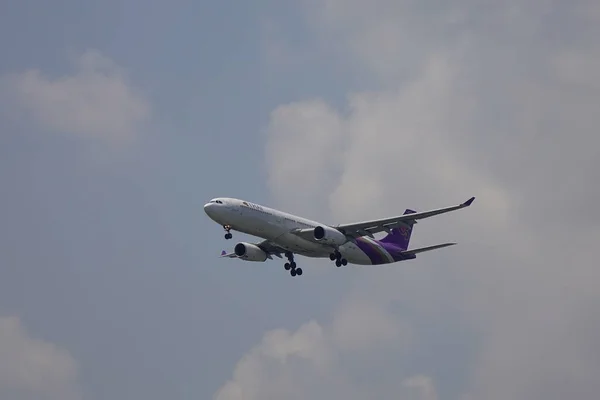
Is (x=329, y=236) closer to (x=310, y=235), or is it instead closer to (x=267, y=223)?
(x=310, y=235)

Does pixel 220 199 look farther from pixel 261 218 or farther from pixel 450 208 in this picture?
pixel 450 208

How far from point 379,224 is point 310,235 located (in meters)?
5.44

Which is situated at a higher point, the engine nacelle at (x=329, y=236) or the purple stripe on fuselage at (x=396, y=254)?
the purple stripe on fuselage at (x=396, y=254)

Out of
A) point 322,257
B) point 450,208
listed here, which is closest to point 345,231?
point 322,257

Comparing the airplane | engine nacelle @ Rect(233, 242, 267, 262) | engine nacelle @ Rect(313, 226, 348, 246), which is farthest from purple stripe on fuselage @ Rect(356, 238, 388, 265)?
engine nacelle @ Rect(233, 242, 267, 262)

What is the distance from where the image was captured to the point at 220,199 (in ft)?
260

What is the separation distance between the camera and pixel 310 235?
82438mm

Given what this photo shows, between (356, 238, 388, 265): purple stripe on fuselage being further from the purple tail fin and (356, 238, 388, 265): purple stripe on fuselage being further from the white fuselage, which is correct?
the purple tail fin

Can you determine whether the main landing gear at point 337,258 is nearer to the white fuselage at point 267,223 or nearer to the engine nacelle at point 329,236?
the white fuselage at point 267,223

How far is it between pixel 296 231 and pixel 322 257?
242 inches

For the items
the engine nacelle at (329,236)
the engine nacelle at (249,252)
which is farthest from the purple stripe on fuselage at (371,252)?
the engine nacelle at (249,252)

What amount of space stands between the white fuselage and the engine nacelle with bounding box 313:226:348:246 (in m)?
1.22

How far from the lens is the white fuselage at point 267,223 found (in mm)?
78750

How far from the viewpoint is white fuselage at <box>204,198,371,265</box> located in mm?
78750
